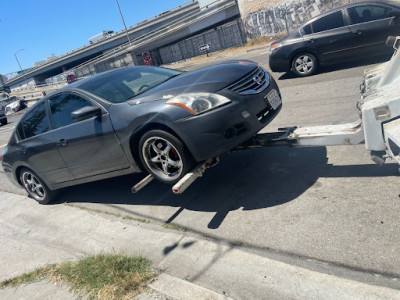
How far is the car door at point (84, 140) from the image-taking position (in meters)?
4.18

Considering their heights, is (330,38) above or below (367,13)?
below

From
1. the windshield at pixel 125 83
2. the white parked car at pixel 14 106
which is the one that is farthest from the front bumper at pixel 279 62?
the white parked car at pixel 14 106

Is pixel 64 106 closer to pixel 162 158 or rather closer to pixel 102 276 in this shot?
pixel 162 158

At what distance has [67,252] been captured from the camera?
3.91 m

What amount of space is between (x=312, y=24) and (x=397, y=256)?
768 cm

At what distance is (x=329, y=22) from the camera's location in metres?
8.69

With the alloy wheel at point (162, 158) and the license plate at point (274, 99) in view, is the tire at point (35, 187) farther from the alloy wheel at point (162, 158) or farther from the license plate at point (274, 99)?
the license plate at point (274, 99)

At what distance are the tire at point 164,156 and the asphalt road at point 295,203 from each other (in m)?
0.53

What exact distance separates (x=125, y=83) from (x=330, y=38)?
6.17 meters

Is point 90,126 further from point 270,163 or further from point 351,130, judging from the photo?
point 351,130

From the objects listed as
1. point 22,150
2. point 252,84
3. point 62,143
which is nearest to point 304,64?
point 252,84

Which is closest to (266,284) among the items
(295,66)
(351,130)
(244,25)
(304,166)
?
(351,130)

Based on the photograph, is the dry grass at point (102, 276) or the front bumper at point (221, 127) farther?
the front bumper at point (221, 127)

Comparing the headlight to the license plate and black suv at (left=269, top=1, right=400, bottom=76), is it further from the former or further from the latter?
black suv at (left=269, top=1, right=400, bottom=76)
